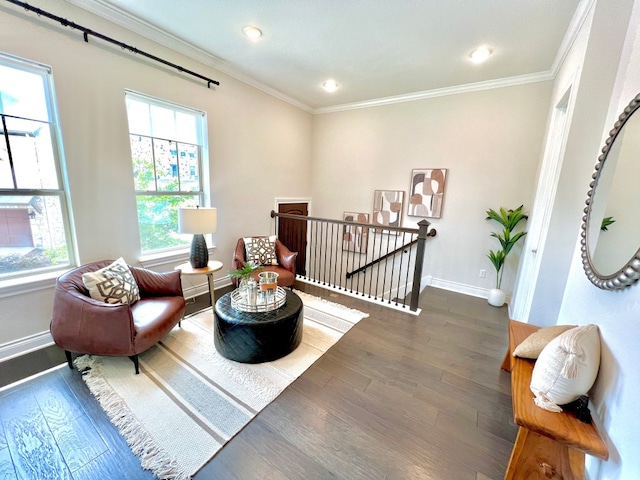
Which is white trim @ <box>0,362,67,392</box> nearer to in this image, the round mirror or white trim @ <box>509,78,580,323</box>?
the round mirror

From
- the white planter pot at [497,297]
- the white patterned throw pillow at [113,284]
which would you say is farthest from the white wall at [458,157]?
the white patterned throw pillow at [113,284]

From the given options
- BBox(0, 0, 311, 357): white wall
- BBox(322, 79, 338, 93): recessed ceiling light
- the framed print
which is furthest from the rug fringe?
BBox(322, 79, 338, 93): recessed ceiling light

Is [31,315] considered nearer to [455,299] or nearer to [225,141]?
[225,141]

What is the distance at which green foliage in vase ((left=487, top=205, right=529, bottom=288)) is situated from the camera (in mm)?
3227

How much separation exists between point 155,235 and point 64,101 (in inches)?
55.6

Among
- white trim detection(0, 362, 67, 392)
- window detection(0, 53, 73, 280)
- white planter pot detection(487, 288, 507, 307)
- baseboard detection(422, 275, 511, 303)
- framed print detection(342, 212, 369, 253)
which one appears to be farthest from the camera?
framed print detection(342, 212, 369, 253)

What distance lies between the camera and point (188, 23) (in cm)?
241

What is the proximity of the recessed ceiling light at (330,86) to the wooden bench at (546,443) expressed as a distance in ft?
12.6

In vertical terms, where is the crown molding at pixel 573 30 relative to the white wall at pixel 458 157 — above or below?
above

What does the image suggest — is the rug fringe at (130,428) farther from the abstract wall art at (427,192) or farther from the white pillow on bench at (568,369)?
the abstract wall art at (427,192)

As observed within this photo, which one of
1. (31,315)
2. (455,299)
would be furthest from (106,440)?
(455,299)

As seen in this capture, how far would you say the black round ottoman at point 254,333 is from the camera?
2006mm

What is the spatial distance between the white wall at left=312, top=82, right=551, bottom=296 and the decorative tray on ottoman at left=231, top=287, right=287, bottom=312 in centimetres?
273

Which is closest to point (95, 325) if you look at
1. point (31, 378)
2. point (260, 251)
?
point (31, 378)
